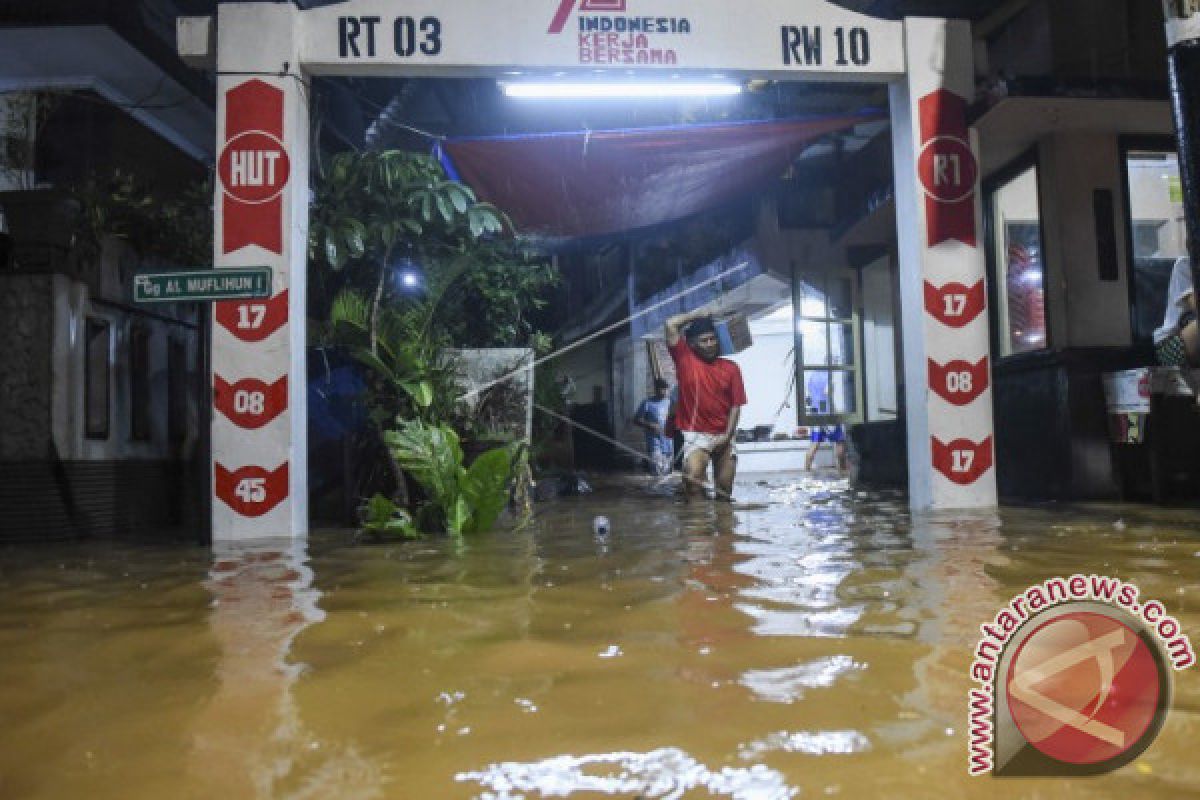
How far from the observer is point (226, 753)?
1514mm

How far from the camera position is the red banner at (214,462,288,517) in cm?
576

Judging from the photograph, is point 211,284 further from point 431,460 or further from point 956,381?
point 956,381

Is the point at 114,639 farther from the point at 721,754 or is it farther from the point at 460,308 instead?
the point at 460,308

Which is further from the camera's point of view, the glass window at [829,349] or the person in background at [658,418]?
the person in background at [658,418]

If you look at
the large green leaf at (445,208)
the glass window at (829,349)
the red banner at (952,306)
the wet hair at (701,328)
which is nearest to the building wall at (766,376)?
the glass window at (829,349)

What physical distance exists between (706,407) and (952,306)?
2.51 meters

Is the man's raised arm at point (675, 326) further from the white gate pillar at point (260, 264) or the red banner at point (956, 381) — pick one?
the white gate pillar at point (260, 264)

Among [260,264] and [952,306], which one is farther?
[952,306]

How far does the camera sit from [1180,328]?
18.6ft

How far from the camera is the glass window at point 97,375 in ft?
21.2

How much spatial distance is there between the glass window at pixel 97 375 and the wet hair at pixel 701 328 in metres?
5.12
